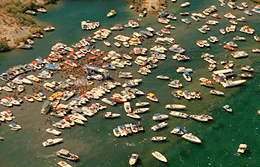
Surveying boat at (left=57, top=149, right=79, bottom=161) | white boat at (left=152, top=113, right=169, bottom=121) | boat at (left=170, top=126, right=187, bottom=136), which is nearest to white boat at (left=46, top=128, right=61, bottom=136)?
boat at (left=57, top=149, right=79, bottom=161)

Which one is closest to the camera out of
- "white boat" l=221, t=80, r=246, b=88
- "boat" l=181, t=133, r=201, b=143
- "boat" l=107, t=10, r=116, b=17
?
"boat" l=181, t=133, r=201, b=143

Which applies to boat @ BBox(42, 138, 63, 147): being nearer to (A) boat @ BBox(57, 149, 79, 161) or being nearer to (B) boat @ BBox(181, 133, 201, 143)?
(A) boat @ BBox(57, 149, 79, 161)

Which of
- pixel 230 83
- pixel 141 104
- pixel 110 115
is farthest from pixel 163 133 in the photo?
pixel 230 83

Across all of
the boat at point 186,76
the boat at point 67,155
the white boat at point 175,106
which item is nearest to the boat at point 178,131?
the white boat at point 175,106

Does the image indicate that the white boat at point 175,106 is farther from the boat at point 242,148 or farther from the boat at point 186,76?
the boat at point 242,148

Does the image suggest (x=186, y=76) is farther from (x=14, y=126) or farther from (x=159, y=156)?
(x=14, y=126)

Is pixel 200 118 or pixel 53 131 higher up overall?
pixel 200 118

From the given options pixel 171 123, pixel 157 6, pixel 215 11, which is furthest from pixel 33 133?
pixel 215 11

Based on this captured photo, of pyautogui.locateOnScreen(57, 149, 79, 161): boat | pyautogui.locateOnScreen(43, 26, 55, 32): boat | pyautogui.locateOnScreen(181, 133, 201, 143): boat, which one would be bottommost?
pyautogui.locateOnScreen(57, 149, 79, 161): boat
